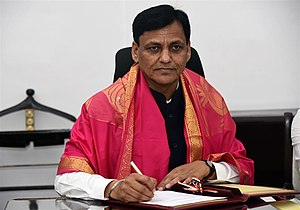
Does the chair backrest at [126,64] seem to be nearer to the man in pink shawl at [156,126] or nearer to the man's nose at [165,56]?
the man in pink shawl at [156,126]

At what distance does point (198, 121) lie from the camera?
236 centimetres

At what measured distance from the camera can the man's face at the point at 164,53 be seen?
2.24 metres

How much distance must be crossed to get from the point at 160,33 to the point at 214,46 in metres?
2.06

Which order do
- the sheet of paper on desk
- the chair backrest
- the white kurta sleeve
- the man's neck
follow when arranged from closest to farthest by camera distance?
1. the sheet of paper on desk
2. the white kurta sleeve
3. the man's neck
4. the chair backrest

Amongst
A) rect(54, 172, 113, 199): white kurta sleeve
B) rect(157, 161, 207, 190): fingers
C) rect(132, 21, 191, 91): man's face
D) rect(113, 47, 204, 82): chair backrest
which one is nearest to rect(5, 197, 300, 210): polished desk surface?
rect(54, 172, 113, 199): white kurta sleeve

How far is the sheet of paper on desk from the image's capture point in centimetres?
166

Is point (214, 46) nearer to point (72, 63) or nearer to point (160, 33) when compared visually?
point (72, 63)

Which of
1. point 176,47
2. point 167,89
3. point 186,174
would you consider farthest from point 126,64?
point 186,174

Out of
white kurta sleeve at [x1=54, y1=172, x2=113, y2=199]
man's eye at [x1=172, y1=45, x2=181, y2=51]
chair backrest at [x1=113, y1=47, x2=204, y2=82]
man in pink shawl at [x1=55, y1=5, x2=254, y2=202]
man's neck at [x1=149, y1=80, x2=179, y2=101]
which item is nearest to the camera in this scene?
white kurta sleeve at [x1=54, y1=172, x2=113, y2=199]

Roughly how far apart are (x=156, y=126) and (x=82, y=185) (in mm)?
429

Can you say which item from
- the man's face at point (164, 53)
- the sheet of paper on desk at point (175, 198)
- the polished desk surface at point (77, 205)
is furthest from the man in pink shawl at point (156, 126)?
the sheet of paper on desk at point (175, 198)

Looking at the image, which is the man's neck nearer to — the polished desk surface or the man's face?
the man's face

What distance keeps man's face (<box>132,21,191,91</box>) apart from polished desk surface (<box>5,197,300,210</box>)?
579mm

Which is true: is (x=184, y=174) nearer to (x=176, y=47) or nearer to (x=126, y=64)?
(x=176, y=47)
